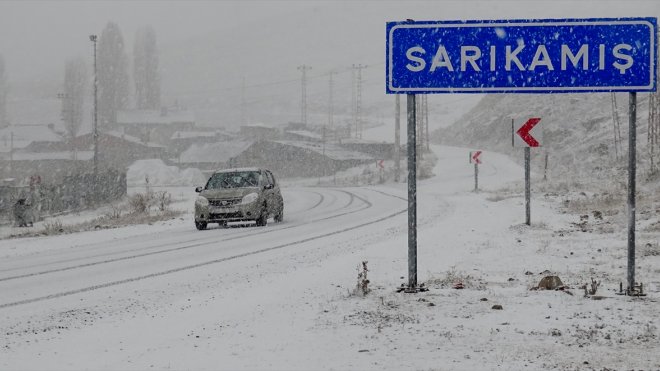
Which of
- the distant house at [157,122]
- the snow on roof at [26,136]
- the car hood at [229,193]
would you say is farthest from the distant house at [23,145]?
the car hood at [229,193]

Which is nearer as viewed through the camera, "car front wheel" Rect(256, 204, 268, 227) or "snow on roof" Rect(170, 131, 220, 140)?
"car front wheel" Rect(256, 204, 268, 227)

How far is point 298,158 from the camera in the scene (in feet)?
277

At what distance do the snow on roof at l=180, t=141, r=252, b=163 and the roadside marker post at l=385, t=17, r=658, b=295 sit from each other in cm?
7905

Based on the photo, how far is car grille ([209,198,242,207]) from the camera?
19969mm

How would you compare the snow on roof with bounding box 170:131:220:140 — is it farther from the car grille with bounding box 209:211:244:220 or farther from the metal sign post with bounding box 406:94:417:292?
the metal sign post with bounding box 406:94:417:292

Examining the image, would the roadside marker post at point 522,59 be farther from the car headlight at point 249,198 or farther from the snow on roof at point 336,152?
the snow on roof at point 336,152

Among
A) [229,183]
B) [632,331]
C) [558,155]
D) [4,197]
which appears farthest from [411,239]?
[558,155]

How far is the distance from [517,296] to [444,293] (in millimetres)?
797

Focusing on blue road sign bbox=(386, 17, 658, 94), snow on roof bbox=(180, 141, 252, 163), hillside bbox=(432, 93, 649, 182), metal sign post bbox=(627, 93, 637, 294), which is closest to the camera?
metal sign post bbox=(627, 93, 637, 294)

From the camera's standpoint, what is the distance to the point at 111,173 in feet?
152

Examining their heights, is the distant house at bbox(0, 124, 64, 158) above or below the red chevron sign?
above

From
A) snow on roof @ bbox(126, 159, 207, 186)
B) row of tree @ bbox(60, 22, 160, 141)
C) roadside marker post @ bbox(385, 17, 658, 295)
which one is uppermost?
row of tree @ bbox(60, 22, 160, 141)

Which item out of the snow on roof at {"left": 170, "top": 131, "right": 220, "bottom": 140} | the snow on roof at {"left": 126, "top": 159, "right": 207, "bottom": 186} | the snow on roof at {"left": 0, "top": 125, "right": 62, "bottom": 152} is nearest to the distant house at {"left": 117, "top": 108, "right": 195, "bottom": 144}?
the snow on roof at {"left": 170, "top": 131, "right": 220, "bottom": 140}

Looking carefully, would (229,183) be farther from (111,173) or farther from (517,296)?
(111,173)
